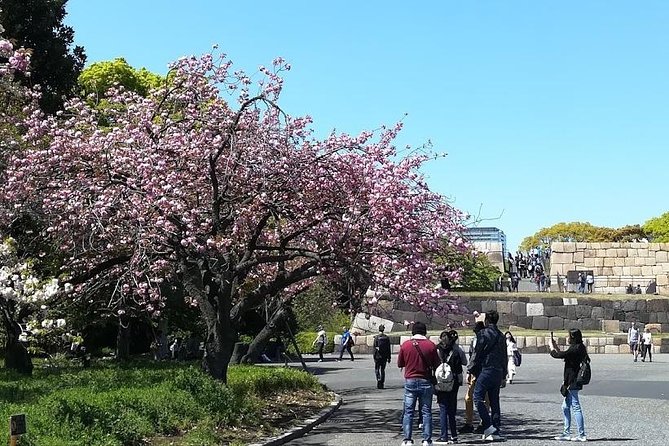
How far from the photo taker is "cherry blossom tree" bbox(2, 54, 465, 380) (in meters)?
12.9

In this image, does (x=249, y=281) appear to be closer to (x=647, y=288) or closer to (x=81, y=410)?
(x=81, y=410)

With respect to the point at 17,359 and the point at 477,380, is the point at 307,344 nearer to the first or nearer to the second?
the point at 17,359

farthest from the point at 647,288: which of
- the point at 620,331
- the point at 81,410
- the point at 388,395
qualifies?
the point at 81,410

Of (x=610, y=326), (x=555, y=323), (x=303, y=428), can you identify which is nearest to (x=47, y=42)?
(x=303, y=428)

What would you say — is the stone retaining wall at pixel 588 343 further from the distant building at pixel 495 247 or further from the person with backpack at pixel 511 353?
the distant building at pixel 495 247

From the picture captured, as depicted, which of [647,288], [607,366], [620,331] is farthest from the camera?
[647,288]

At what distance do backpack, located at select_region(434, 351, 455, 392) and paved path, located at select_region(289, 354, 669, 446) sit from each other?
2.72 ft

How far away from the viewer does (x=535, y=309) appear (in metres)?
42.0

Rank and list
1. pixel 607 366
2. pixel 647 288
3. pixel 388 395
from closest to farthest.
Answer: pixel 388 395 → pixel 607 366 → pixel 647 288

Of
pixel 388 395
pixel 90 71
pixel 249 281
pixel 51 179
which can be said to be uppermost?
pixel 90 71

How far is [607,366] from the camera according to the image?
90.6 feet

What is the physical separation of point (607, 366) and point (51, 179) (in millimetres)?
20215

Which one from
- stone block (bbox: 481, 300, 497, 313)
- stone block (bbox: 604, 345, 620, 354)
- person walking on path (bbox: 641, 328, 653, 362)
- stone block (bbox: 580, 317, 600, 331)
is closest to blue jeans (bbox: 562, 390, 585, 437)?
person walking on path (bbox: 641, 328, 653, 362)

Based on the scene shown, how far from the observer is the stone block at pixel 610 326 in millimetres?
40347
